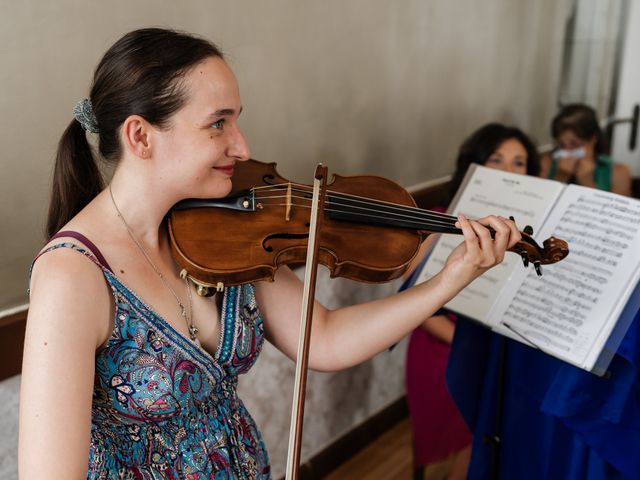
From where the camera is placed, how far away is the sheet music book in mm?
1292

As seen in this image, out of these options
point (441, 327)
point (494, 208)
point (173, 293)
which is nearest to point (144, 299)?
point (173, 293)

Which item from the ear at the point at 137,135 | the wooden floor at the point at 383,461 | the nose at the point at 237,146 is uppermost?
the ear at the point at 137,135

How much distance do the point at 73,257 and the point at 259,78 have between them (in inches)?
39.9

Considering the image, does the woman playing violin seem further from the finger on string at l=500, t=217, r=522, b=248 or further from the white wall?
the white wall

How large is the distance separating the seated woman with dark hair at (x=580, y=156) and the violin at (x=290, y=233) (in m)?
1.93

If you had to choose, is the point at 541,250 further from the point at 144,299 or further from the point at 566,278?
the point at 144,299

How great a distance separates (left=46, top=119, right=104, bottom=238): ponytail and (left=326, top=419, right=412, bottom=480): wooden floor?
1.55 metres

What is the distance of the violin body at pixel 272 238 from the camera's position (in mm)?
1130

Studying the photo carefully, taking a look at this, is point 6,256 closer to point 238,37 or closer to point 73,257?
point 73,257

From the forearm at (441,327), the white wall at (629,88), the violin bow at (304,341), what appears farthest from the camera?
the white wall at (629,88)

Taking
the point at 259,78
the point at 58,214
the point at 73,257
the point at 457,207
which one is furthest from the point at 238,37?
the point at 73,257

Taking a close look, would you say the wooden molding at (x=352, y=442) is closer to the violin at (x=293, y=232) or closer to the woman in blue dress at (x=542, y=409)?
the woman in blue dress at (x=542, y=409)

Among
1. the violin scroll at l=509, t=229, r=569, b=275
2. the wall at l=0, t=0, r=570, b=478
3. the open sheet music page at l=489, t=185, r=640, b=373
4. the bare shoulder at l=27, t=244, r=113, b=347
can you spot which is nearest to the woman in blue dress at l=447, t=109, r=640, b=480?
the open sheet music page at l=489, t=185, r=640, b=373

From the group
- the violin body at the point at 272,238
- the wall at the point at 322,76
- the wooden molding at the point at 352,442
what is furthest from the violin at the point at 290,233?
the wooden molding at the point at 352,442
